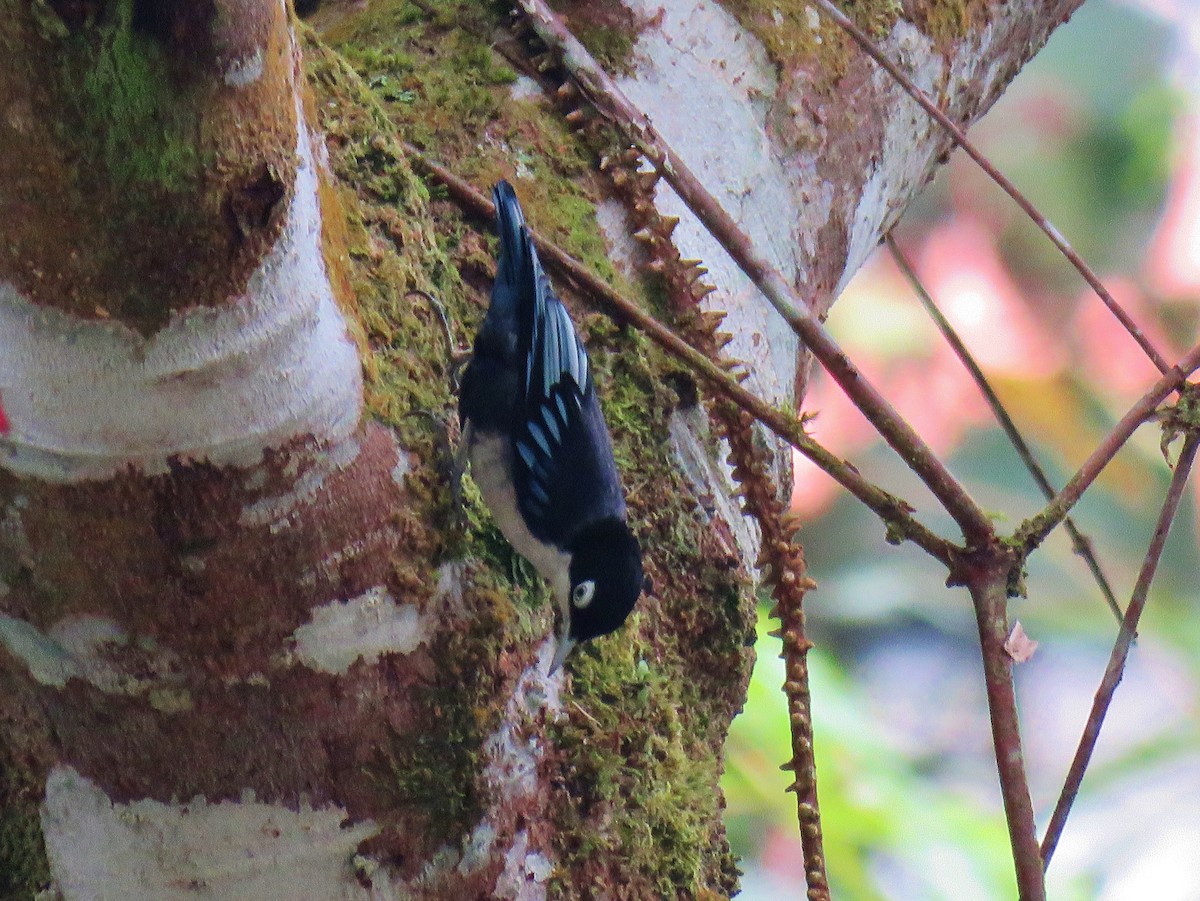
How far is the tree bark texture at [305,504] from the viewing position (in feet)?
3.38

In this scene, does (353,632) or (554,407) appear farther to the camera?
(554,407)

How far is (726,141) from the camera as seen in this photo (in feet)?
7.61

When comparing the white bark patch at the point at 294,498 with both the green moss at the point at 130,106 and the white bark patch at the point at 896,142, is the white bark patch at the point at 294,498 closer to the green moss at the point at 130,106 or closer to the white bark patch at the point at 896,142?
the green moss at the point at 130,106

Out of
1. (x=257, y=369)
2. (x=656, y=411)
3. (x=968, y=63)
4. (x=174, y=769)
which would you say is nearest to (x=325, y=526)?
(x=257, y=369)

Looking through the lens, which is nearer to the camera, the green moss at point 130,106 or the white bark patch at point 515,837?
the green moss at point 130,106

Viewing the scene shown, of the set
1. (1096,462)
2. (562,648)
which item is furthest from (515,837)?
(1096,462)

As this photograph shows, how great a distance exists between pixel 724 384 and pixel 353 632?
69 centimetres

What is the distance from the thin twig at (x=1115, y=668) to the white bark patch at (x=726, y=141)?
0.74m

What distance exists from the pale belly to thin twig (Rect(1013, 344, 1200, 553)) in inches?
24.5

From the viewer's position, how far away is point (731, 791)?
12.4 ft

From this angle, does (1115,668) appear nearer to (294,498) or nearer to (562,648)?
(562,648)

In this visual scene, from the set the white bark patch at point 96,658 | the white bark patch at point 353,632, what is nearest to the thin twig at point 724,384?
the white bark patch at point 353,632

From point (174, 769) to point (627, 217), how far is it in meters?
1.18

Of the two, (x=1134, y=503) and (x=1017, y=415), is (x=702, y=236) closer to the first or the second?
(x=1017, y=415)
